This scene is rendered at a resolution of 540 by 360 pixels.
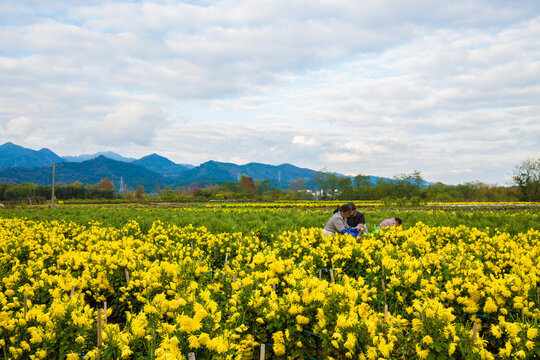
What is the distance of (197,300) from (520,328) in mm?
3057

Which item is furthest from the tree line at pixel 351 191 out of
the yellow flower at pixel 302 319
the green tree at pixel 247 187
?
the yellow flower at pixel 302 319

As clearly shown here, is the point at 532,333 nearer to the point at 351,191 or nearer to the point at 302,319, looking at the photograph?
the point at 302,319

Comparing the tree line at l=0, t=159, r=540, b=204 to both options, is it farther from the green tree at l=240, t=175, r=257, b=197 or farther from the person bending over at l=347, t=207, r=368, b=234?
the person bending over at l=347, t=207, r=368, b=234

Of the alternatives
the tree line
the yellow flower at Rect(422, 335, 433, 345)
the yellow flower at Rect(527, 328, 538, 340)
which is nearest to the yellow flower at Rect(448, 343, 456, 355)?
the yellow flower at Rect(422, 335, 433, 345)

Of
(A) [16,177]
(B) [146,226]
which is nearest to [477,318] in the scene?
(B) [146,226]

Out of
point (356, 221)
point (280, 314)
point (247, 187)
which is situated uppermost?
point (247, 187)

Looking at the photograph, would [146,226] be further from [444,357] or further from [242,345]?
[444,357]

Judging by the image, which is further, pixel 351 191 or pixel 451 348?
pixel 351 191

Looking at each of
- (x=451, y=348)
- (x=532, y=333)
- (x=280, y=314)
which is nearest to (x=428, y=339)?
(x=451, y=348)

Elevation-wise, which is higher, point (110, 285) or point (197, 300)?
point (197, 300)

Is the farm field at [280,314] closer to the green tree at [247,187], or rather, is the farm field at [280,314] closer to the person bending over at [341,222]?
the person bending over at [341,222]

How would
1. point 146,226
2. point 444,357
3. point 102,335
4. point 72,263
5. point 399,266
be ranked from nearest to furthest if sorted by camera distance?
point 444,357
point 102,335
point 399,266
point 72,263
point 146,226

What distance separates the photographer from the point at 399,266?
4727 mm

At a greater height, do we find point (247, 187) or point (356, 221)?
point (247, 187)
